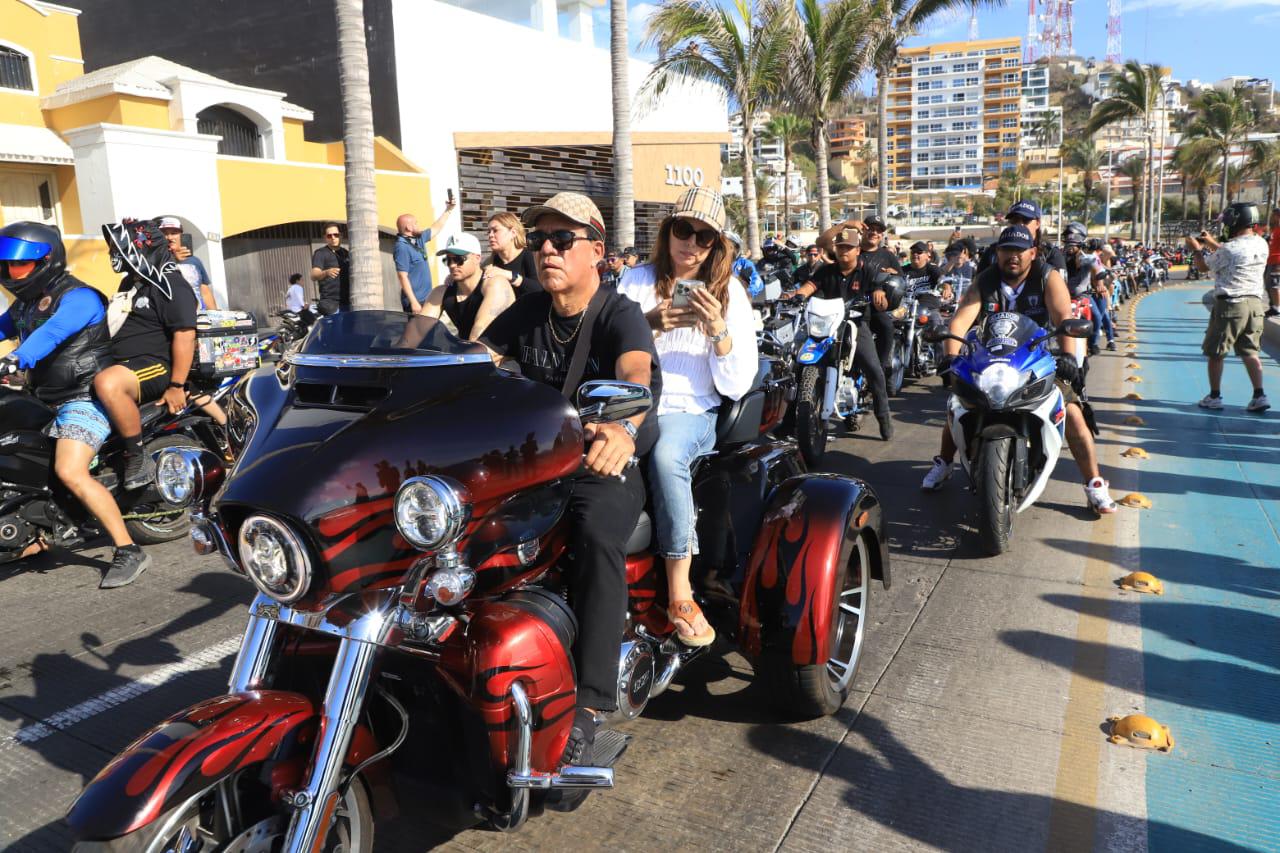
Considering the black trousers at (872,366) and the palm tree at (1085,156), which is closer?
the black trousers at (872,366)

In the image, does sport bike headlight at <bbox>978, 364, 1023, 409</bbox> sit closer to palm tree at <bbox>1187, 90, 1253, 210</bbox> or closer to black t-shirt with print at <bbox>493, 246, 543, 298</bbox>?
black t-shirt with print at <bbox>493, 246, 543, 298</bbox>

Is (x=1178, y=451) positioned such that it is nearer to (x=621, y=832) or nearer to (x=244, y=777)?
(x=621, y=832)

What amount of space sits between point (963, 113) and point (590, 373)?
190075 millimetres

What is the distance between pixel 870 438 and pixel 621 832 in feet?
21.0

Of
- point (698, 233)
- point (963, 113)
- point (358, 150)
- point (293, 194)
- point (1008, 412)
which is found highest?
point (963, 113)

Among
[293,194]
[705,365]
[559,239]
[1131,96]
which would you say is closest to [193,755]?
[559,239]

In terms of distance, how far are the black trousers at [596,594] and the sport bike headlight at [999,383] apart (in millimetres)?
3414

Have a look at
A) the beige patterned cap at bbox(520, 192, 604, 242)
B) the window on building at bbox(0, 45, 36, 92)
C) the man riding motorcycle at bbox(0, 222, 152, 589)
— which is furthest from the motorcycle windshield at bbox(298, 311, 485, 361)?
the window on building at bbox(0, 45, 36, 92)

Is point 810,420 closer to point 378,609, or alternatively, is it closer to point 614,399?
point 614,399

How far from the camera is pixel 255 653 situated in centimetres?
232

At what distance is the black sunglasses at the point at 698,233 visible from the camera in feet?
12.6

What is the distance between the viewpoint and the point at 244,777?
2146mm

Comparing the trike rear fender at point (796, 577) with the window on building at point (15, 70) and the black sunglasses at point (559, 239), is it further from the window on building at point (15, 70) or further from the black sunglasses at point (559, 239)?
the window on building at point (15, 70)

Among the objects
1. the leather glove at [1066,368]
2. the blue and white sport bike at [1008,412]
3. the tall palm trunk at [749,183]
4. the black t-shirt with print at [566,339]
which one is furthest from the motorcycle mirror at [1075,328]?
the tall palm trunk at [749,183]
